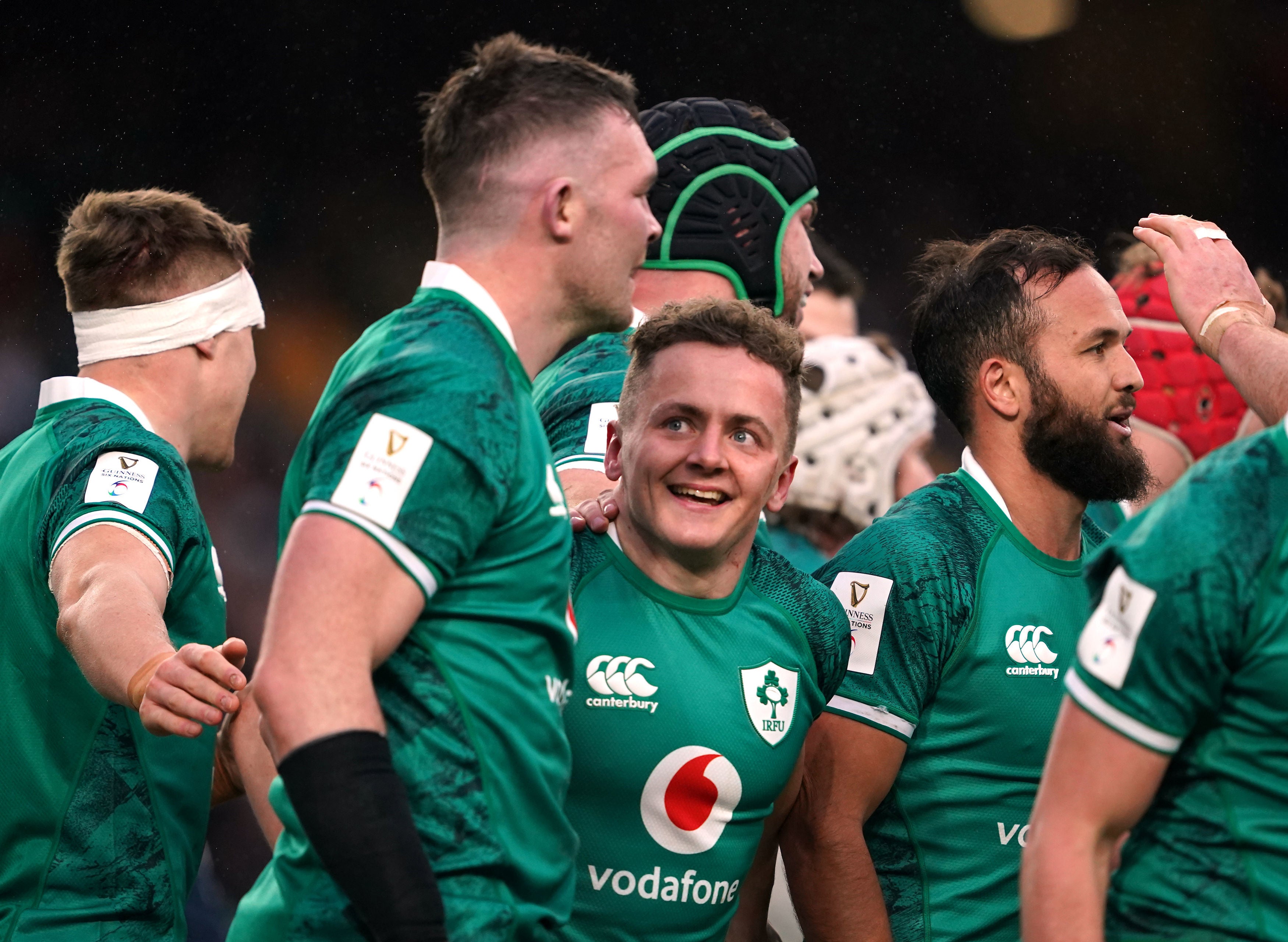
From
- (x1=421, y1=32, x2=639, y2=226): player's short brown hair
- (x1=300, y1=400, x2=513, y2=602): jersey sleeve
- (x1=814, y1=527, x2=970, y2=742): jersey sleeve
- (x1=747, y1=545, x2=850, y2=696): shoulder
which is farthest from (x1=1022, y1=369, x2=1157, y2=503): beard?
(x1=300, y1=400, x2=513, y2=602): jersey sleeve

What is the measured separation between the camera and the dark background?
599 cm

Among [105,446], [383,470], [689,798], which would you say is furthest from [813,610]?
[105,446]

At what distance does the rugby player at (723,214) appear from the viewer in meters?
2.89

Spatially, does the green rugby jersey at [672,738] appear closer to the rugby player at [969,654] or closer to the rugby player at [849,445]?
the rugby player at [969,654]

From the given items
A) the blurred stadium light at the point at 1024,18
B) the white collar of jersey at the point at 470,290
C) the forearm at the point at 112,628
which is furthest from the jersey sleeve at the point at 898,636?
the blurred stadium light at the point at 1024,18

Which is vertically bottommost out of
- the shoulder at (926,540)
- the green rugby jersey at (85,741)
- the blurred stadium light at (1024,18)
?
the green rugby jersey at (85,741)

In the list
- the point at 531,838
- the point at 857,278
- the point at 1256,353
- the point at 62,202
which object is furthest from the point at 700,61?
the point at 531,838

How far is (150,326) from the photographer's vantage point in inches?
107

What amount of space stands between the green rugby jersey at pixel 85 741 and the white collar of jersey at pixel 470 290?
0.82m

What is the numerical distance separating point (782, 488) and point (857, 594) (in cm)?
27

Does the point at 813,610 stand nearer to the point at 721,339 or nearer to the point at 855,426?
the point at 721,339

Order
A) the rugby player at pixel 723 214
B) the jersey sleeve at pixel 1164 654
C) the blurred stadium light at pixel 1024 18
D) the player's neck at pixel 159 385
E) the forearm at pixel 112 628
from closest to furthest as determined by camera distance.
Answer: the jersey sleeve at pixel 1164 654 → the forearm at pixel 112 628 → the player's neck at pixel 159 385 → the rugby player at pixel 723 214 → the blurred stadium light at pixel 1024 18

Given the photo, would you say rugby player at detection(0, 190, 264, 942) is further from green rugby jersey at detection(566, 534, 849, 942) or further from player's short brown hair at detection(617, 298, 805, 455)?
player's short brown hair at detection(617, 298, 805, 455)

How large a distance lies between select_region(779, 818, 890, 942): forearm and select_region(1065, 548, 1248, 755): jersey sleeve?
912 millimetres
